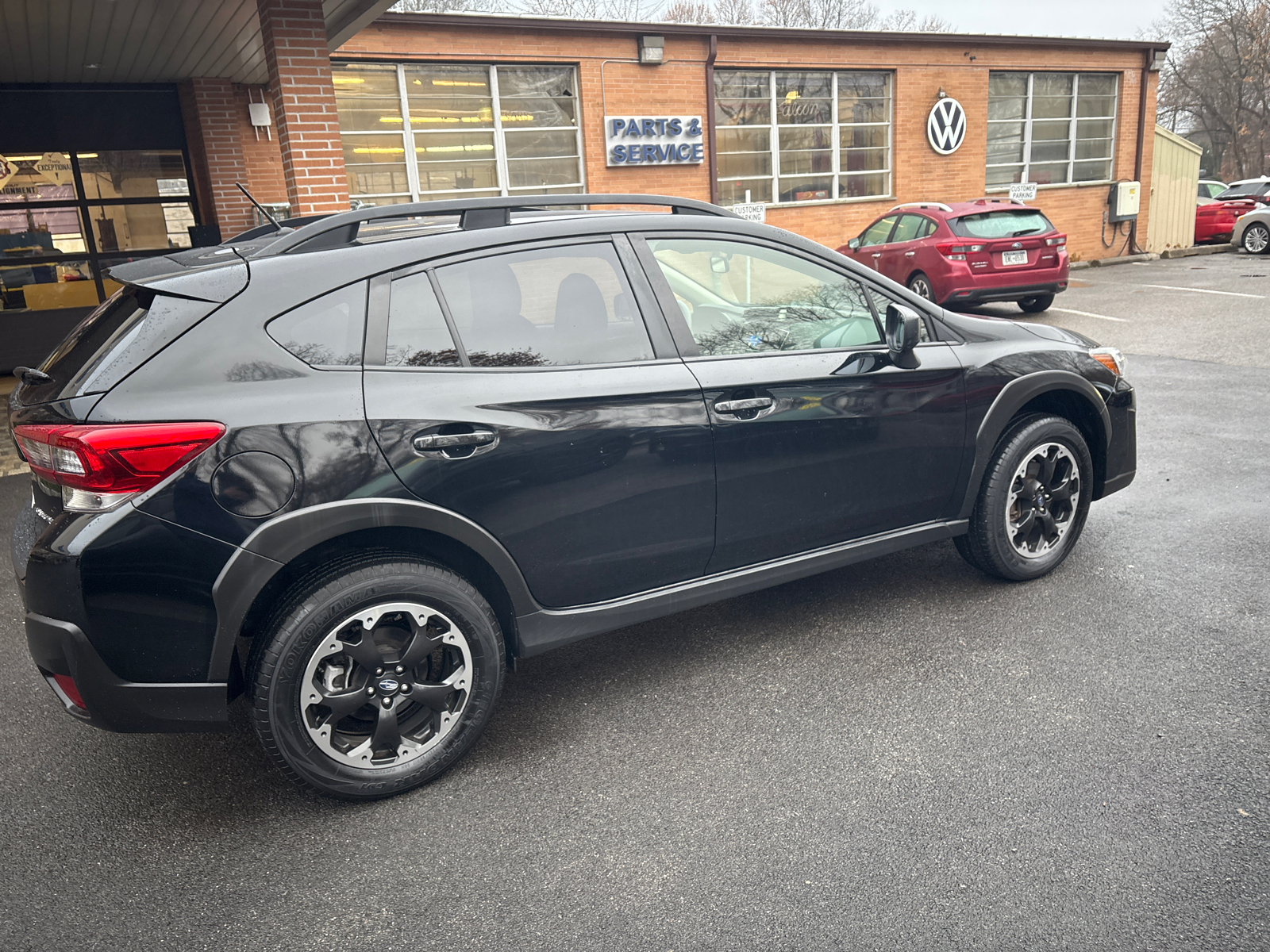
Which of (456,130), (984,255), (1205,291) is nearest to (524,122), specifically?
(456,130)

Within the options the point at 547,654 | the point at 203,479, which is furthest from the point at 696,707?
the point at 203,479

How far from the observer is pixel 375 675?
2762mm

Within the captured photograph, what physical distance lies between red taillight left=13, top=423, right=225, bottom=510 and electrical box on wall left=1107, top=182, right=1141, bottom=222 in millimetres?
22043

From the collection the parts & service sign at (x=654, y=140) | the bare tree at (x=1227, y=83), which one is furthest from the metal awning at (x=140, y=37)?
the bare tree at (x=1227, y=83)

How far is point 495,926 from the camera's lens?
2.28m

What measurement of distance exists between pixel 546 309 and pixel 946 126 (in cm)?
1740

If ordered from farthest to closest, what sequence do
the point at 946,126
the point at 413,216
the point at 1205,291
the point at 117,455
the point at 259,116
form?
the point at 946,126
the point at 1205,291
the point at 259,116
the point at 413,216
the point at 117,455

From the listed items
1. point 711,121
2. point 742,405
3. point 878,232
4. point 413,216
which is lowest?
point 742,405

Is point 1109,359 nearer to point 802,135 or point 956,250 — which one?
point 956,250

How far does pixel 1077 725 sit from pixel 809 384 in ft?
4.86

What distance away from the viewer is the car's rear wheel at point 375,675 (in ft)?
8.58

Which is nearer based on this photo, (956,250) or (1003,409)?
(1003,409)

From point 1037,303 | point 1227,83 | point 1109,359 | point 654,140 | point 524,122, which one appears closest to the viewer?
point 1109,359

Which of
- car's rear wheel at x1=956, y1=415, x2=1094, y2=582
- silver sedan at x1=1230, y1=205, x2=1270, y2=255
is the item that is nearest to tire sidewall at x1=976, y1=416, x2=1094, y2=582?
car's rear wheel at x1=956, y1=415, x2=1094, y2=582
